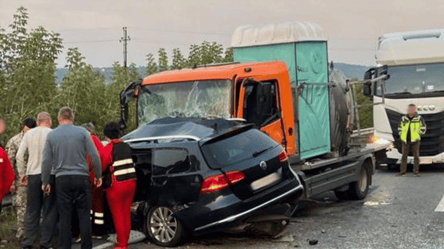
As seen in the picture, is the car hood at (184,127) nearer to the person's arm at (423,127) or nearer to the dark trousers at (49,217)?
the dark trousers at (49,217)

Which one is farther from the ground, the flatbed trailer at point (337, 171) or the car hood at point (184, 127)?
the car hood at point (184, 127)

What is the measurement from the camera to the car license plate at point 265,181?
795cm

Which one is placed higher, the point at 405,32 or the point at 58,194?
the point at 405,32

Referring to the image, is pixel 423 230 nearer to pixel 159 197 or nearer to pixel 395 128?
pixel 159 197

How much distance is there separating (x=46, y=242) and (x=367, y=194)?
23.1 feet

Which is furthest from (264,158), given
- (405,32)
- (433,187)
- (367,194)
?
(405,32)

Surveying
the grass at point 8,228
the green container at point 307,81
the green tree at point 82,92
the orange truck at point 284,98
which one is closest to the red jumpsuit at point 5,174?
the grass at point 8,228

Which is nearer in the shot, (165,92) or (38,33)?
(165,92)

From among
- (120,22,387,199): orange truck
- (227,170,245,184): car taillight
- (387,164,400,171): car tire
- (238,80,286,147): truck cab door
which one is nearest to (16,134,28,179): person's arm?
(120,22,387,199): orange truck

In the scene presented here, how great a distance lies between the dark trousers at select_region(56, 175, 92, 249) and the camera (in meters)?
7.30

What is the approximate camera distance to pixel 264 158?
825 cm

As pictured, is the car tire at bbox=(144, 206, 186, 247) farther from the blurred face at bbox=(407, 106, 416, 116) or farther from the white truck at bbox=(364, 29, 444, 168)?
the blurred face at bbox=(407, 106, 416, 116)

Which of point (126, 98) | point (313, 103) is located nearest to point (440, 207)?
point (313, 103)

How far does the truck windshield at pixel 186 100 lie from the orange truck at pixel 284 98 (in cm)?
1
